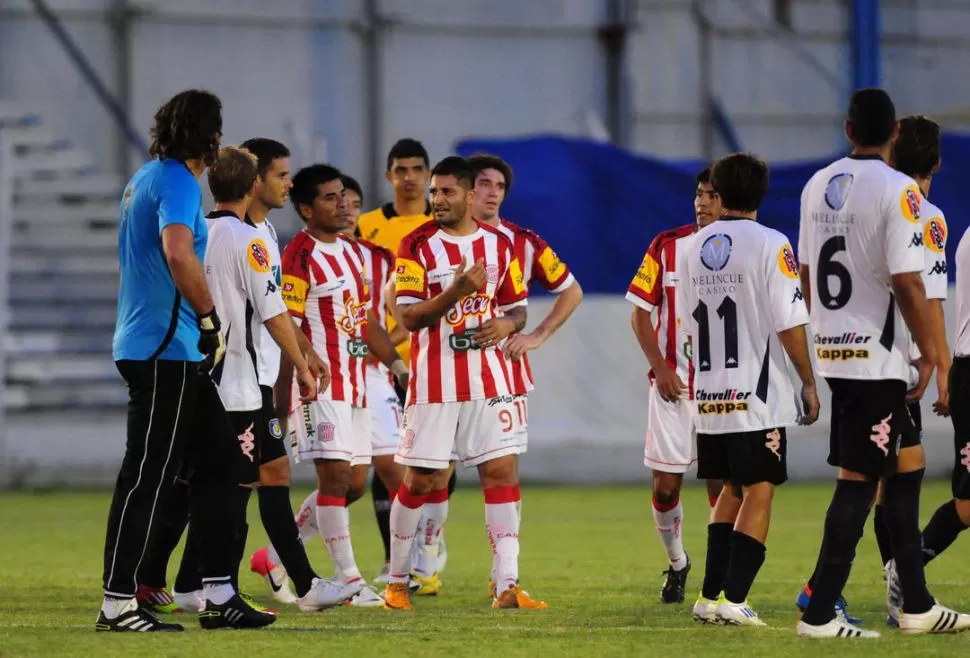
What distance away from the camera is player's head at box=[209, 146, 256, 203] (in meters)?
7.12

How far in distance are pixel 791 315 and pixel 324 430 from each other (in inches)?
95.7

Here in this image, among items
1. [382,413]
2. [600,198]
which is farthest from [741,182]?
[600,198]

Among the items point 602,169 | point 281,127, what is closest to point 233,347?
point 602,169

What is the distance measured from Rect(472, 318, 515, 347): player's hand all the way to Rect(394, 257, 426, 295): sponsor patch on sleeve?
12.3 inches

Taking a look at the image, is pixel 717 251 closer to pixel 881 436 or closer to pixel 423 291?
pixel 881 436

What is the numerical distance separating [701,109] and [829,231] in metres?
15.4

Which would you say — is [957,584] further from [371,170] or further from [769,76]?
[769,76]

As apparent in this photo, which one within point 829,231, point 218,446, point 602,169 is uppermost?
point 602,169

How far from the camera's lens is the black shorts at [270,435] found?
7.59m

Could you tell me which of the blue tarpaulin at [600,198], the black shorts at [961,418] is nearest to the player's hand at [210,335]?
the black shorts at [961,418]

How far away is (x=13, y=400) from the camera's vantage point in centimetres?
1587

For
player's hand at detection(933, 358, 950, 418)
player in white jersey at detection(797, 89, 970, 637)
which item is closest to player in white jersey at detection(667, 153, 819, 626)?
player in white jersey at detection(797, 89, 970, 637)

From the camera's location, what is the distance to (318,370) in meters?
7.68

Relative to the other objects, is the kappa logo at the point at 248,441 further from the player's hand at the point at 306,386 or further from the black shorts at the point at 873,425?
the black shorts at the point at 873,425
